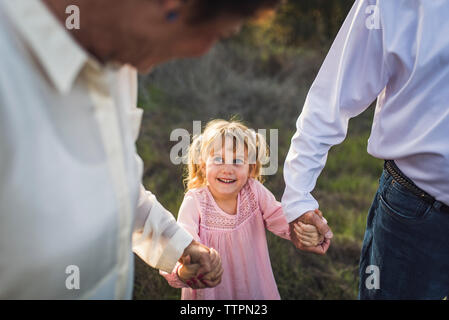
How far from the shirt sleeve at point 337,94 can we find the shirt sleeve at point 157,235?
1.83ft

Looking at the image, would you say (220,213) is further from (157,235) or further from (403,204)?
(403,204)

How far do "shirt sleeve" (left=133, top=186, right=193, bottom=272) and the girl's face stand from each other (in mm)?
652

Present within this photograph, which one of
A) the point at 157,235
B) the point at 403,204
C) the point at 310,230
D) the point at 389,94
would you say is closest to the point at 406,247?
the point at 403,204

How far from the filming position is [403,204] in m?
1.83

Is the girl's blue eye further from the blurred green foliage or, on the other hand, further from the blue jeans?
the blurred green foliage

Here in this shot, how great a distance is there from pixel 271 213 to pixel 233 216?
197mm

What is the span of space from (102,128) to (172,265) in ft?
2.49

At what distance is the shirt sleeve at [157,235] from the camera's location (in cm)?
163

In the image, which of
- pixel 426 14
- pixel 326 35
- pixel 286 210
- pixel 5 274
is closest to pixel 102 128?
pixel 5 274

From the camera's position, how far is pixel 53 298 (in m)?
1.11

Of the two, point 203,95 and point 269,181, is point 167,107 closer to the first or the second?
point 203,95

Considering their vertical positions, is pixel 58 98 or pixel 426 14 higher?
pixel 426 14
